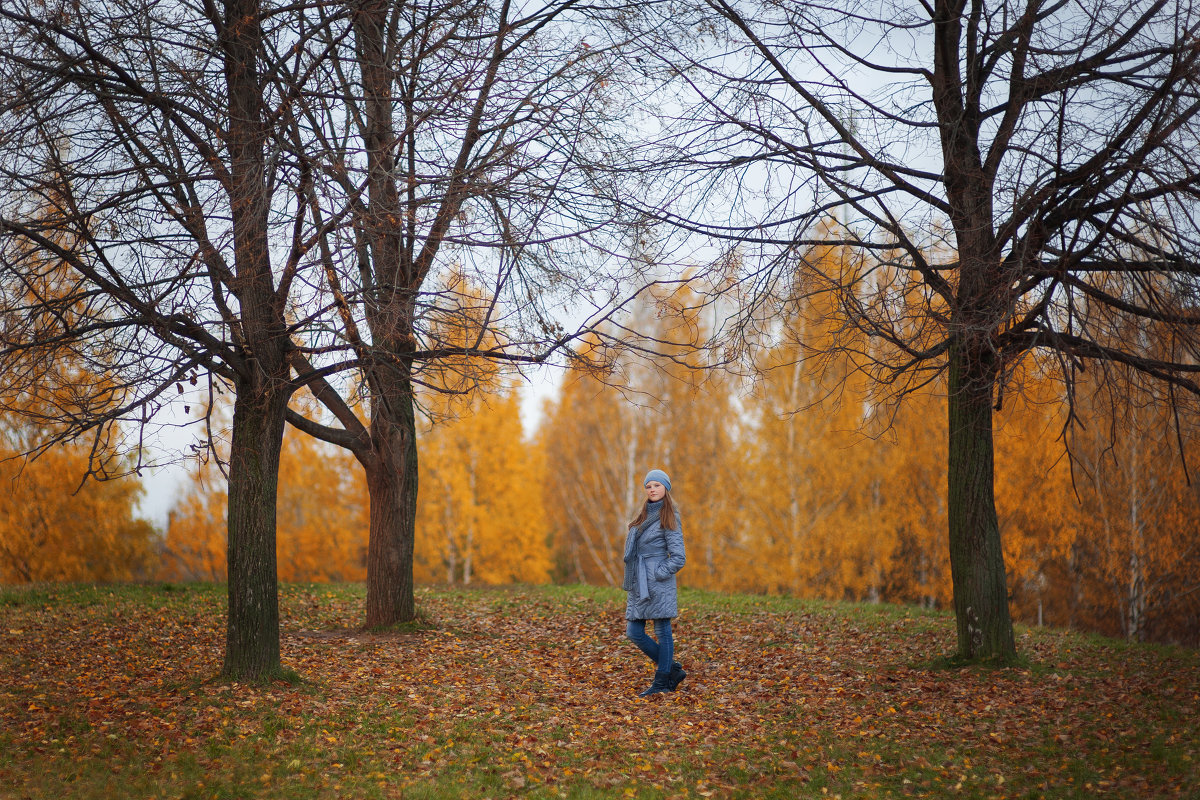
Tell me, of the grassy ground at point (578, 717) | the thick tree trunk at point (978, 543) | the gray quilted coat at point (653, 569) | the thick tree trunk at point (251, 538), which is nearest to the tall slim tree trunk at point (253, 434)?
the thick tree trunk at point (251, 538)

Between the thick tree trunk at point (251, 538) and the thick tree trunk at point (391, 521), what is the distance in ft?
8.04

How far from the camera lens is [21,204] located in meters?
7.06

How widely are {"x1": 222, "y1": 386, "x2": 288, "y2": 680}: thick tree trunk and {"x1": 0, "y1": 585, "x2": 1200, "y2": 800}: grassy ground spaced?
0.29 meters

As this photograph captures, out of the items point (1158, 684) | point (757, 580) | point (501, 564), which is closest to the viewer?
point (1158, 684)

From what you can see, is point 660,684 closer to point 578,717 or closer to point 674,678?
point 674,678

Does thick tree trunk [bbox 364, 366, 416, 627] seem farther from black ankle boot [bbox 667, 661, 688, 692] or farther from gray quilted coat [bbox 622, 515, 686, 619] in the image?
black ankle boot [bbox 667, 661, 688, 692]

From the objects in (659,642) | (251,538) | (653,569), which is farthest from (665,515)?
(251,538)

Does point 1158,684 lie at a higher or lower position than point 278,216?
lower

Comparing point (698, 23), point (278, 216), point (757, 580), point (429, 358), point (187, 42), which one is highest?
point (698, 23)

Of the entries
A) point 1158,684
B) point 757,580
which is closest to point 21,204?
point 1158,684

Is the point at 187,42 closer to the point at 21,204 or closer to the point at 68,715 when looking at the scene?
the point at 21,204

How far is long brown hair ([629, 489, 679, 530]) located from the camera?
7273mm

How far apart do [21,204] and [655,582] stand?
624 centimetres

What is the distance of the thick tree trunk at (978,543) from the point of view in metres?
7.92
